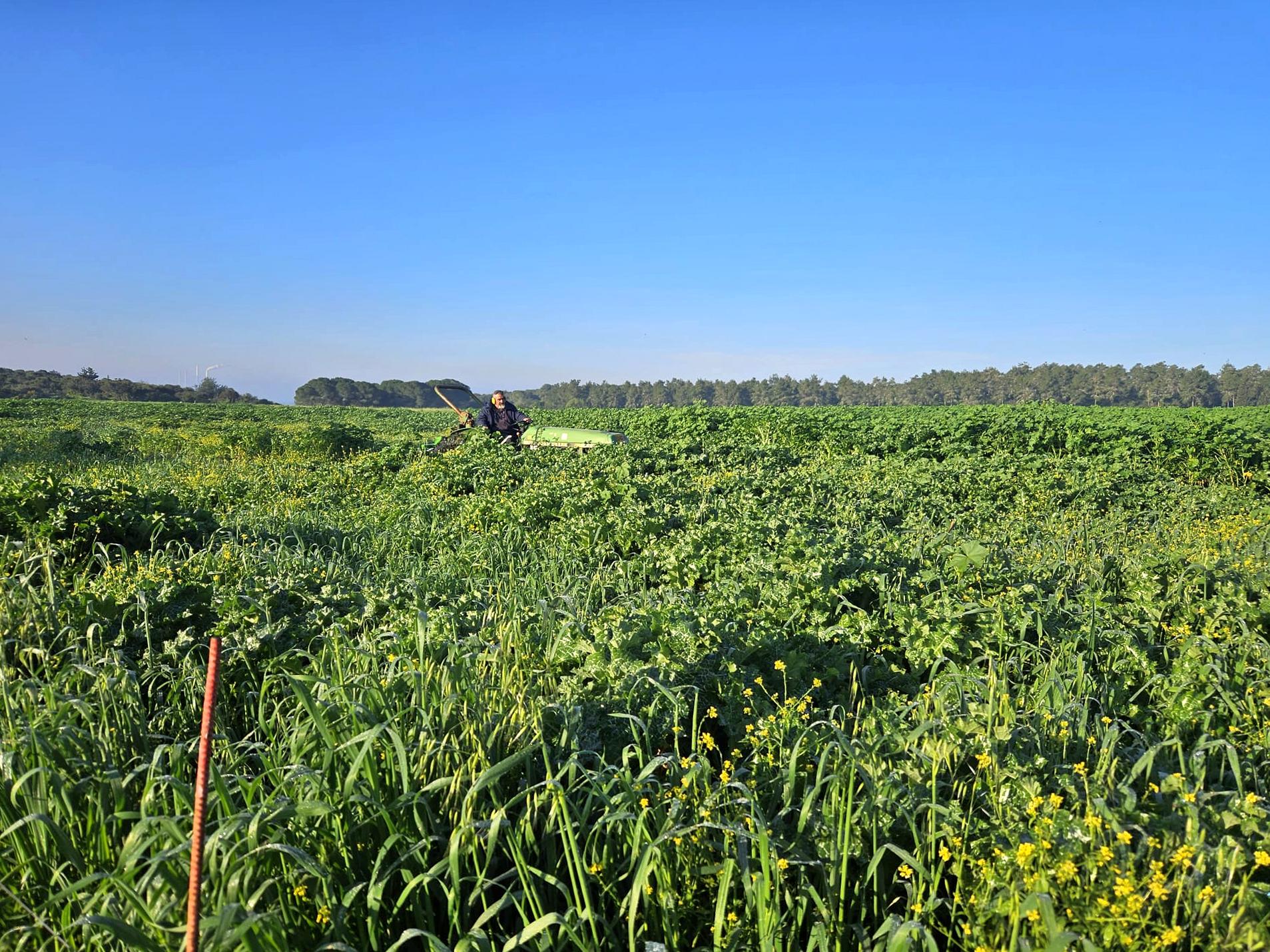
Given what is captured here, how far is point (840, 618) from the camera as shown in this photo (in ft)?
15.3

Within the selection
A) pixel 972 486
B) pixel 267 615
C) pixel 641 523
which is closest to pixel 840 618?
pixel 641 523

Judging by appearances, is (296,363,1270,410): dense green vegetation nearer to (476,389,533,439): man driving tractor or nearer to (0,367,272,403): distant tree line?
(0,367,272,403): distant tree line

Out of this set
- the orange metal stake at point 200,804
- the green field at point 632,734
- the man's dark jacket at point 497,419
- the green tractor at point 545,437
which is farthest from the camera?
the man's dark jacket at point 497,419

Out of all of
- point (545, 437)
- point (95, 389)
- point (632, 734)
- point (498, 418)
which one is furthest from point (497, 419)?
point (95, 389)

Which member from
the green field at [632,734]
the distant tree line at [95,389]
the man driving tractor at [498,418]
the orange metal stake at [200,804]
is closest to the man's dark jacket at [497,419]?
the man driving tractor at [498,418]

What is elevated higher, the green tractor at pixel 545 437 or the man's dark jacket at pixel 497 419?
the man's dark jacket at pixel 497 419

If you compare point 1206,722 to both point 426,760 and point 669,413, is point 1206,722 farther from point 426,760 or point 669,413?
point 669,413

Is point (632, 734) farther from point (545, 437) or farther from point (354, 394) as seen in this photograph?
point (354, 394)

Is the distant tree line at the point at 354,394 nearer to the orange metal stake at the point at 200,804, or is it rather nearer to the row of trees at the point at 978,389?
the row of trees at the point at 978,389

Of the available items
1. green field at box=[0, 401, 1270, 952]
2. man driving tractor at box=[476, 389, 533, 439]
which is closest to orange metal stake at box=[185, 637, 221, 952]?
green field at box=[0, 401, 1270, 952]

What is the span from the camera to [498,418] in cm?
1455

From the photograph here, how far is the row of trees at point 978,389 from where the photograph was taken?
113 metres

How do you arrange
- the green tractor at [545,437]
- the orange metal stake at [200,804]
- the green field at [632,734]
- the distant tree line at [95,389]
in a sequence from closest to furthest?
the orange metal stake at [200,804] → the green field at [632,734] → the green tractor at [545,437] → the distant tree line at [95,389]

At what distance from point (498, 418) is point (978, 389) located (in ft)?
388
